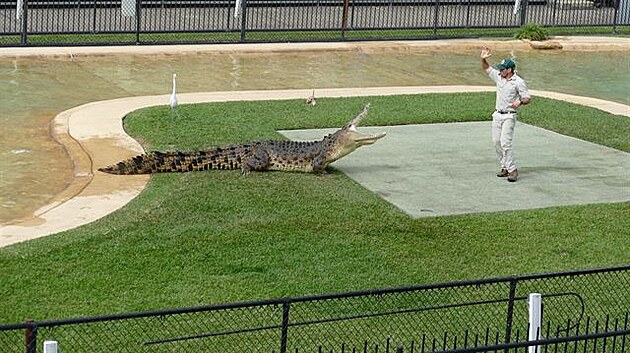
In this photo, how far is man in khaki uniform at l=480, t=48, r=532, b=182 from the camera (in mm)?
14695

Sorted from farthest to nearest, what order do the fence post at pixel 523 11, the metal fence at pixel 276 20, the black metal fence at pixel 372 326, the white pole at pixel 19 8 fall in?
the fence post at pixel 523 11
the metal fence at pixel 276 20
the white pole at pixel 19 8
the black metal fence at pixel 372 326

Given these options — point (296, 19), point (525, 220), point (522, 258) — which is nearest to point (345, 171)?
point (525, 220)

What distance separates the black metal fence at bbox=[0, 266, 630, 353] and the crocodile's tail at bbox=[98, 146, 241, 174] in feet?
14.4

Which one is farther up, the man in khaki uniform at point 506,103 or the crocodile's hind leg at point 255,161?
the man in khaki uniform at point 506,103

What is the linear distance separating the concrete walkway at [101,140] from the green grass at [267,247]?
1.09 feet

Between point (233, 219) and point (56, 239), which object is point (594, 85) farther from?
point (56, 239)

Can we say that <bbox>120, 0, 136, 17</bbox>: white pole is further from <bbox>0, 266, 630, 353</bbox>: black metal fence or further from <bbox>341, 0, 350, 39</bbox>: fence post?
<bbox>0, 266, 630, 353</bbox>: black metal fence

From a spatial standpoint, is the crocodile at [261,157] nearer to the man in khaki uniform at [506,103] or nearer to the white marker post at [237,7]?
the man in khaki uniform at [506,103]

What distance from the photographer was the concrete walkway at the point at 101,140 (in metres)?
12.7

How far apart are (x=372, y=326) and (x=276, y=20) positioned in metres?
20.0

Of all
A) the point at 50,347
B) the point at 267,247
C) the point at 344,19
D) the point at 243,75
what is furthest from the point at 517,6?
the point at 50,347

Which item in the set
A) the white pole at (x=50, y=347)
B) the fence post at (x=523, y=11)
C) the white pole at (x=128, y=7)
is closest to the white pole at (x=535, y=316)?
the white pole at (x=50, y=347)

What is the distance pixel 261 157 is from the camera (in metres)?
14.6

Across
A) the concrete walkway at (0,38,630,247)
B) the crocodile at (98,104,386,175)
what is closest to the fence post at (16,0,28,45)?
the concrete walkway at (0,38,630,247)
